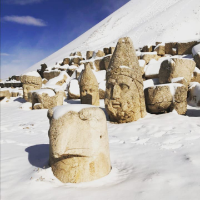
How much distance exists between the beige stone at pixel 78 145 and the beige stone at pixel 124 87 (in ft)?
8.56

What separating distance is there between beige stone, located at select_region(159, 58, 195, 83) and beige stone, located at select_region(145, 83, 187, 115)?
6.97 feet

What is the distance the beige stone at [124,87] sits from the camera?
4891mm

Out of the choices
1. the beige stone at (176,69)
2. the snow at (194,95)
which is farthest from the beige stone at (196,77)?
the snow at (194,95)

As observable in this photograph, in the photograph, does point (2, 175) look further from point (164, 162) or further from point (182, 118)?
point (182, 118)

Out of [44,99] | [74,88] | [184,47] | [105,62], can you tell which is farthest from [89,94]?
[184,47]

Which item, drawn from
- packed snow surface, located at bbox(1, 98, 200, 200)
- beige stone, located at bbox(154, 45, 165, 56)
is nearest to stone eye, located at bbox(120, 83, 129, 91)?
packed snow surface, located at bbox(1, 98, 200, 200)

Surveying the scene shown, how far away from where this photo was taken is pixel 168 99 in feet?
17.5

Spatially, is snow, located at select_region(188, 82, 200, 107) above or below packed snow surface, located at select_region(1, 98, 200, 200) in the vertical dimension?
above

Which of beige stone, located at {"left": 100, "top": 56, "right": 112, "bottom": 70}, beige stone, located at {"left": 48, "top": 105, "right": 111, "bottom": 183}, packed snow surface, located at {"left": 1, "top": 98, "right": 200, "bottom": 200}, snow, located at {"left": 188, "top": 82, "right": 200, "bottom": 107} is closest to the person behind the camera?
packed snow surface, located at {"left": 1, "top": 98, "right": 200, "bottom": 200}

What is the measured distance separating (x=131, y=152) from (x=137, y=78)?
2.44 meters

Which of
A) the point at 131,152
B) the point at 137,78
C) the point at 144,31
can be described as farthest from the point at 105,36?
the point at 131,152

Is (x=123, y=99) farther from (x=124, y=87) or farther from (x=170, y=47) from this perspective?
(x=170, y=47)

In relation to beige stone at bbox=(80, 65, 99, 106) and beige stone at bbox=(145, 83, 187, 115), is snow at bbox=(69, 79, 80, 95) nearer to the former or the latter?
beige stone at bbox=(80, 65, 99, 106)

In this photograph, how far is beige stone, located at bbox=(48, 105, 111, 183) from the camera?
85.2 inches
